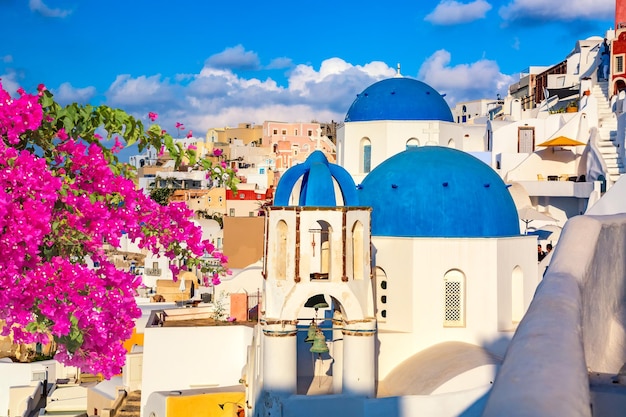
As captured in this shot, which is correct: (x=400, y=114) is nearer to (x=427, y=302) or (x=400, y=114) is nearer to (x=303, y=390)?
(x=427, y=302)

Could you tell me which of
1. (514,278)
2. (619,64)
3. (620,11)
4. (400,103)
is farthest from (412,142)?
(620,11)

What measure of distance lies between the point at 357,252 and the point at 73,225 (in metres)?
9.07

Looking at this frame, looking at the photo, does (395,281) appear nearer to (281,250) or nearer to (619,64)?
(281,250)

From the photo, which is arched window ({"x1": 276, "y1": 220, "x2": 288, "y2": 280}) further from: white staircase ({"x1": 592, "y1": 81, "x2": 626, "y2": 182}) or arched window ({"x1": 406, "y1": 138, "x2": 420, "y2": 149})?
white staircase ({"x1": 592, "y1": 81, "x2": 626, "y2": 182})

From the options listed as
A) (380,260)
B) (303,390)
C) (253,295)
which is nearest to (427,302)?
(380,260)

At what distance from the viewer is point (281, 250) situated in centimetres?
1340

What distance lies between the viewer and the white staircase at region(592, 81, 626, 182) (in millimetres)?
31938

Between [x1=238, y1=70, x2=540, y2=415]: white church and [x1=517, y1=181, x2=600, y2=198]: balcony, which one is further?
[x1=517, y1=181, x2=600, y2=198]: balcony

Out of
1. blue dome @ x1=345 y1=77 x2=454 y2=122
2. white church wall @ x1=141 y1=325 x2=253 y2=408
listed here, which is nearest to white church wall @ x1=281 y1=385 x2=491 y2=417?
white church wall @ x1=141 y1=325 x2=253 y2=408

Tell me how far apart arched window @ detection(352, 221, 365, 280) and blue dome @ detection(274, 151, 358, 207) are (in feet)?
1.45

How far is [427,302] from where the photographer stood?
51.5ft

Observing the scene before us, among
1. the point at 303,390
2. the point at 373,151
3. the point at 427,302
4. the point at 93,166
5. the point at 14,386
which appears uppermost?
the point at 373,151

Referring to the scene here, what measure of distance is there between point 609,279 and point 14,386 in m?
23.8

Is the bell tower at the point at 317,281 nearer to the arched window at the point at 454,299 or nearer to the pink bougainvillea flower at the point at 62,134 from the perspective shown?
the arched window at the point at 454,299
